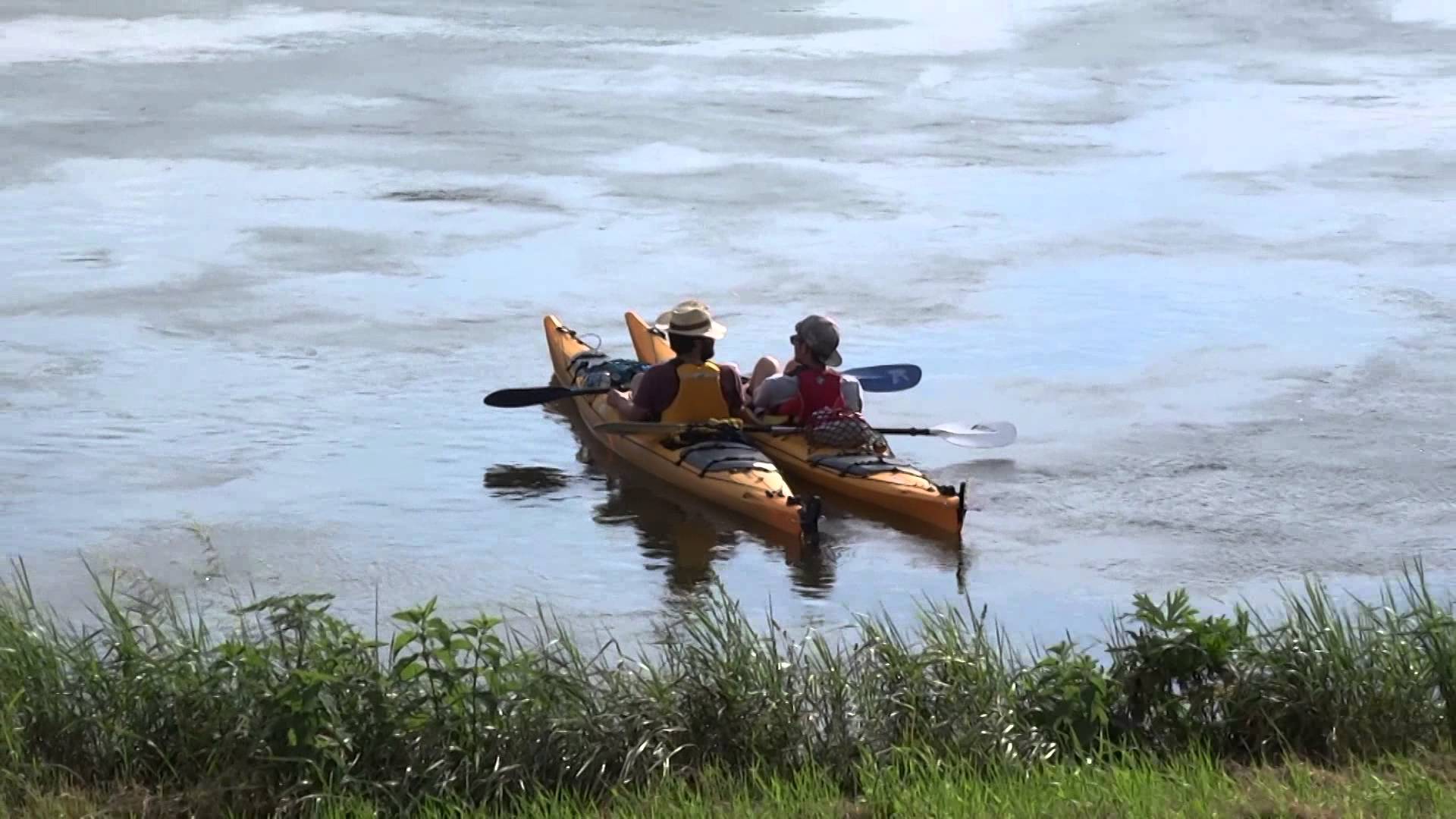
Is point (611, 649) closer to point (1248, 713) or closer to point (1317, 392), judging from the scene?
point (1248, 713)

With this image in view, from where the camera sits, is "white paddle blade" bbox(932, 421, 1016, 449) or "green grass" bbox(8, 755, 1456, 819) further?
"white paddle blade" bbox(932, 421, 1016, 449)

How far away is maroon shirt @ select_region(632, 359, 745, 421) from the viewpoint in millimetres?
11430

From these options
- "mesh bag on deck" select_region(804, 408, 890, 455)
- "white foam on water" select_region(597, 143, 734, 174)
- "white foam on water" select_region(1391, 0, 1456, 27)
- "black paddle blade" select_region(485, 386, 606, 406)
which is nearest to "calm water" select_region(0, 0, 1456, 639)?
"white foam on water" select_region(597, 143, 734, 174)

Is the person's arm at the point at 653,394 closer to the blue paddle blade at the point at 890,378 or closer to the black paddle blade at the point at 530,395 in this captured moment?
the black paddle blade at the point at 530,395

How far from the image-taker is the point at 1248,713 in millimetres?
6523

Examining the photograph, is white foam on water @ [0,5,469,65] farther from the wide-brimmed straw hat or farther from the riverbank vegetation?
the riverbank vegetation

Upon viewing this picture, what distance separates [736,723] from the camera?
6.32 m

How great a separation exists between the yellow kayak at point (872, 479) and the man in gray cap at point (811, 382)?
159 mm

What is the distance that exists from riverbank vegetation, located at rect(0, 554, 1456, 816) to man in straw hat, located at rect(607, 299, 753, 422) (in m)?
4.50

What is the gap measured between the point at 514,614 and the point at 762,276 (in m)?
6.89

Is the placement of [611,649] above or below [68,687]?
below

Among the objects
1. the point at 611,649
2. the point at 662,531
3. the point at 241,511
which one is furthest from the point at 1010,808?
the point at 241,511

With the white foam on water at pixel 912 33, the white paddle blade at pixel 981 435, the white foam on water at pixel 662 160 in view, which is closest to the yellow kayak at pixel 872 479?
the white paddle blade at pixel 981 435

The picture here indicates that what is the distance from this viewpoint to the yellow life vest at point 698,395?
11.4 m
